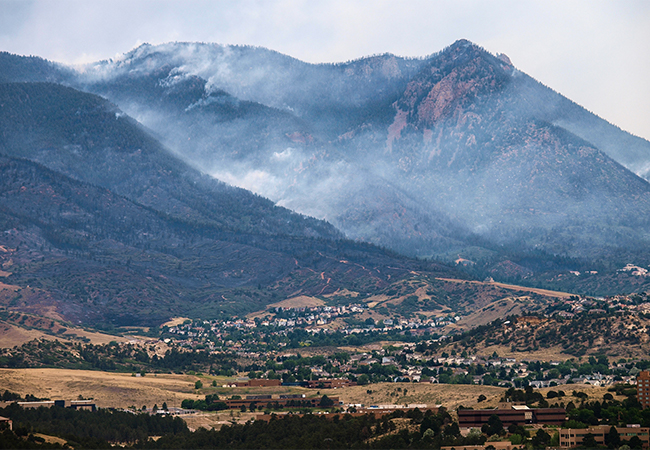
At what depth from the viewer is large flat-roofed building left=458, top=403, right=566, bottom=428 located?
120500 millimetres

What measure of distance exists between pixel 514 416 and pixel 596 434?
1613 cm

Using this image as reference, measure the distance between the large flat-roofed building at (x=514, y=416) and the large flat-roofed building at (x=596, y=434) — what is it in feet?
38.8

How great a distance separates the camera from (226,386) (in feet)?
630

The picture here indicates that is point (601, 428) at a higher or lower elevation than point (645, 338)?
lower

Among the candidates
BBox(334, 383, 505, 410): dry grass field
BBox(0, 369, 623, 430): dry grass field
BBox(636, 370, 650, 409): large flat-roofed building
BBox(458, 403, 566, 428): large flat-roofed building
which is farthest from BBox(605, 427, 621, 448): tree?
BBox(0, 369, 623, 430): dry grass field

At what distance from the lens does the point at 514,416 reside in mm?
121875

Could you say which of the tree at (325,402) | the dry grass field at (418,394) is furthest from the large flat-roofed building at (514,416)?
the tree at (325,402)

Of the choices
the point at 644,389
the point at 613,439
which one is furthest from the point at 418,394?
the point at 613,439

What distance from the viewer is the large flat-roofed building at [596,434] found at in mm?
105562

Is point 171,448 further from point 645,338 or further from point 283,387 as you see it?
point 645,338

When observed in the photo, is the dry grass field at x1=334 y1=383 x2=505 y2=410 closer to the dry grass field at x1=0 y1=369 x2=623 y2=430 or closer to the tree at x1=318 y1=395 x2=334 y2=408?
the dry grass field at x1=0 y1=369 x2=623 y2=430

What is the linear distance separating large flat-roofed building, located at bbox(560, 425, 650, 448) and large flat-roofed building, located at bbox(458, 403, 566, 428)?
38.8 feet

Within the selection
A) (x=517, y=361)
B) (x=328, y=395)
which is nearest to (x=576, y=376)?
(x=517, y=361)

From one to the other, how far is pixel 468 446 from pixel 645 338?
319 feet
